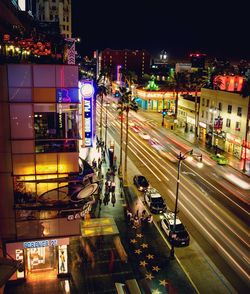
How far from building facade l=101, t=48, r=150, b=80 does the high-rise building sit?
47.0 metres

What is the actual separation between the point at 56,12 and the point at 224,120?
100810 millimetres

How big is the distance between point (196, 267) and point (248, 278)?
420cm

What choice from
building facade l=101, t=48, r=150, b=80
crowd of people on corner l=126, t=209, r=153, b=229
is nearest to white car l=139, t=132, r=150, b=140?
crowd of people on corner l=126, t=209, r=153, b=229

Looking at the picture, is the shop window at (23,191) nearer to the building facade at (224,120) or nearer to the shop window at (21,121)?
the shop window at (21,121)

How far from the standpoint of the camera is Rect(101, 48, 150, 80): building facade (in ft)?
625

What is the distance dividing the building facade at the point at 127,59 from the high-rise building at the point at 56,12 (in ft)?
154

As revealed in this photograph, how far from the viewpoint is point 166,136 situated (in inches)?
3223

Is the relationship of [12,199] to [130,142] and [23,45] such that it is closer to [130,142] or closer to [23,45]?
[23,45]

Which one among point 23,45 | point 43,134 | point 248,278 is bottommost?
point 248,278

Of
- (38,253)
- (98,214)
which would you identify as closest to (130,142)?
(98,214)

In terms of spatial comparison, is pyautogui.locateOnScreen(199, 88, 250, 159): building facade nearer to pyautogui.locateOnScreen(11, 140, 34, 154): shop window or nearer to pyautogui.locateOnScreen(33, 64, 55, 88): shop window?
pyautogui.locateOnScreen(33, 64, 55, 88): shop window

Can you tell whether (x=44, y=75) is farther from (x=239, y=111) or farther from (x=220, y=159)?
(x=239, y=111)

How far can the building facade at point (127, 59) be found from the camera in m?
190

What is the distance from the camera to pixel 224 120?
223 ft
